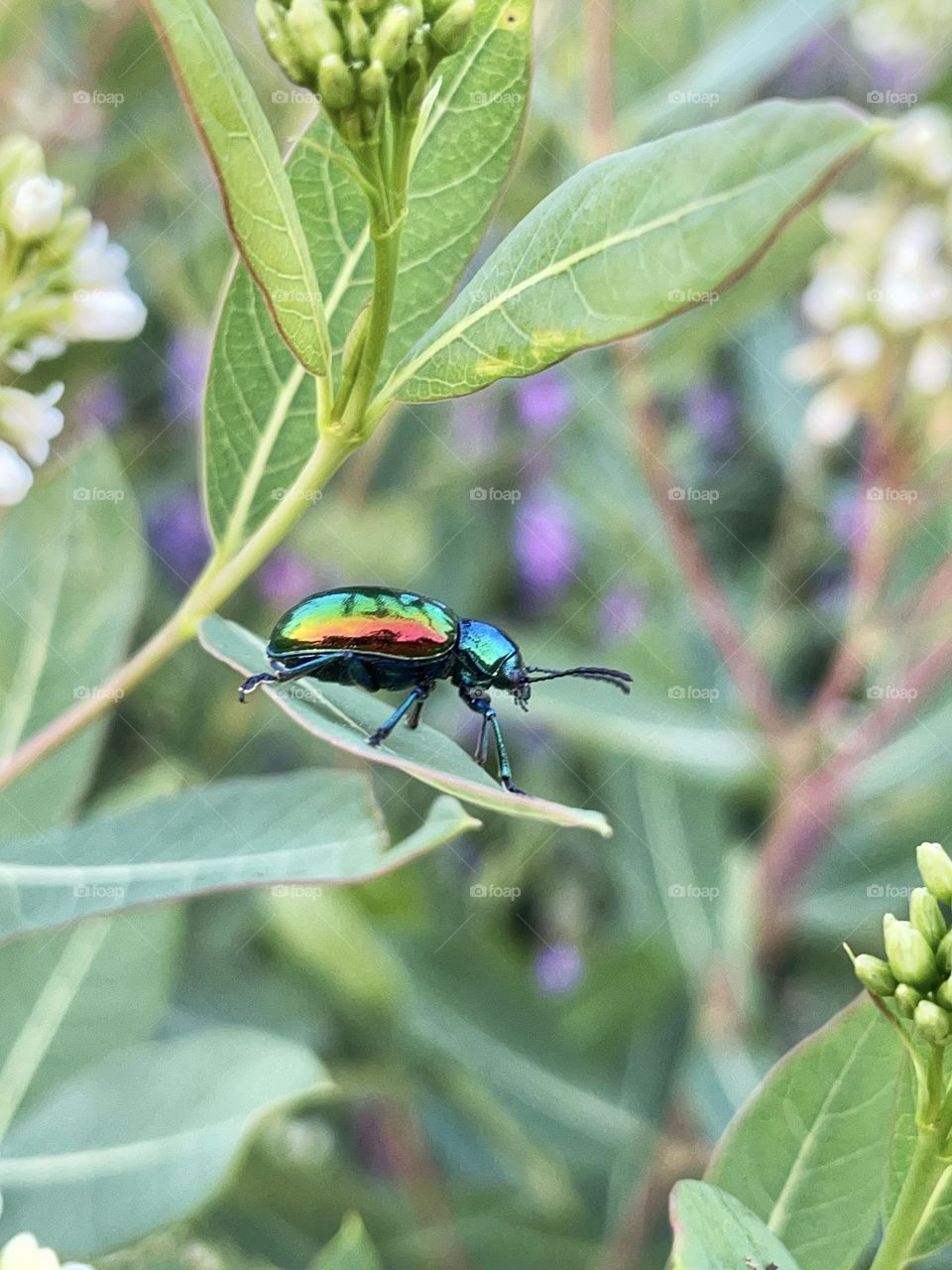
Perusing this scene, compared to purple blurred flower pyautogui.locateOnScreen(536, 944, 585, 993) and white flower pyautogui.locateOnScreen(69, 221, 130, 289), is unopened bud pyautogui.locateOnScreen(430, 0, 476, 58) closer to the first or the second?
white flower pyautogui.locateOnScreen(69, 221, 130, 289)

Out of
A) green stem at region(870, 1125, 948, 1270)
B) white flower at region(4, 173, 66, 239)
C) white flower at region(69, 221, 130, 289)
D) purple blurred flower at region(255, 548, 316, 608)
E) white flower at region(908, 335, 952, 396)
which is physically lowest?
purple blurred flower at region(255, 548, 316, 608)

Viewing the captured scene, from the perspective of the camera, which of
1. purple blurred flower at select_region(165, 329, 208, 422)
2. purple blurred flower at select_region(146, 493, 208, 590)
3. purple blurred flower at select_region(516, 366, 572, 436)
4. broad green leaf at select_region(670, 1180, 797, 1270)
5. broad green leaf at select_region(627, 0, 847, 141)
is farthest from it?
purple blurred flower at select_region(516, 366, 572, 436)

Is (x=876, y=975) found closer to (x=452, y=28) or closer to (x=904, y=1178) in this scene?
(x=904, y=1178)

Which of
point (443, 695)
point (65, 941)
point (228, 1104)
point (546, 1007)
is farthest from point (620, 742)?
point (228, 1104)

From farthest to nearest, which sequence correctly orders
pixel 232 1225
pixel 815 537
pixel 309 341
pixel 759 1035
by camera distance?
1. pixel 815 537
2. pixel 759 1035
3. pixel 232 1225
4. pixel 309 341

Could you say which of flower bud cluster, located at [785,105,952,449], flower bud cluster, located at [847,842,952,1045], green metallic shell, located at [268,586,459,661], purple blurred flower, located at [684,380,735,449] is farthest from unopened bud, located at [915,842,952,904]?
purple blurred flower, located at [684,380,735,449]

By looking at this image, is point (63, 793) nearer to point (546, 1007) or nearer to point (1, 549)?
point (1, 549)
